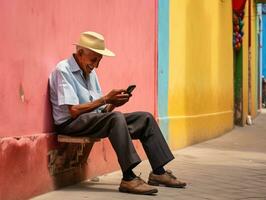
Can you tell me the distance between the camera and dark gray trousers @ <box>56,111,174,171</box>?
4844 millimetres

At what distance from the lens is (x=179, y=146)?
348 inches

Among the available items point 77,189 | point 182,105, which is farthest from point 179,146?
point 77,189

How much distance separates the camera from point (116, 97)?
4.92 m

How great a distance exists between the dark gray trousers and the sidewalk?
30 cm

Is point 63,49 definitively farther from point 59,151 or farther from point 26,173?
point 26,173

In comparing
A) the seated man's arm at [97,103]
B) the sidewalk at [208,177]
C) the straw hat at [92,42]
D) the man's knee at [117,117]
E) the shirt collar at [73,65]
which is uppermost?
the straw hat at [92,42]

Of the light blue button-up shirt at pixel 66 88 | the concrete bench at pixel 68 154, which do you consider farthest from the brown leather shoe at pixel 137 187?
the light blue button-up shirt at pixel 66 88

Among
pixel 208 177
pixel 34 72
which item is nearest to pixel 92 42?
pixel 34 72

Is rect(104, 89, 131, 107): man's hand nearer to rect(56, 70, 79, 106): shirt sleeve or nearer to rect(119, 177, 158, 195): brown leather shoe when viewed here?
rect(56, 70, 79, 106): shirt sleeve

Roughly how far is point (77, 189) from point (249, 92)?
12.5 m

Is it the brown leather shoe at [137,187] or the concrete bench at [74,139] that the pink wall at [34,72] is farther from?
the brown leather shoe at [137,187]

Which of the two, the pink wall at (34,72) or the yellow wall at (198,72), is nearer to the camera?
the pink wall at (34,72)

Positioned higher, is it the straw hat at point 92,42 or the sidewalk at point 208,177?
the straw hat at point 92,42

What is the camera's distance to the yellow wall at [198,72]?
8812 millimetres
